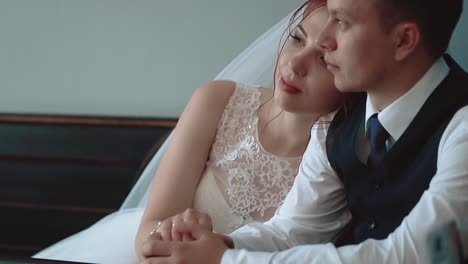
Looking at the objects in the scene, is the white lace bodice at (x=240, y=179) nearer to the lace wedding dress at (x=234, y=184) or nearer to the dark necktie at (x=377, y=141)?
the lace wedding dress at (x=234, y=184)

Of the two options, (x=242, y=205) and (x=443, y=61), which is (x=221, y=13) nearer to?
(x=242, y=205)

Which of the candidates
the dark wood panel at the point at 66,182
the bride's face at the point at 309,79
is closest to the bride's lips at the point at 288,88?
the bride's face at the point at 309,79

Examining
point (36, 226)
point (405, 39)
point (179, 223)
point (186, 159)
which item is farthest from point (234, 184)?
point (36, 226)

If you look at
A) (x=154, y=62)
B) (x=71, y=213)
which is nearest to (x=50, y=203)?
(x=71, y=213)

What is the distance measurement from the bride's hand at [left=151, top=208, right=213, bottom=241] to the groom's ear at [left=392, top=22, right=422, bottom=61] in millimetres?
410

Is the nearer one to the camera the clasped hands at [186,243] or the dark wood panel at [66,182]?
the clasped hands at [186,243]

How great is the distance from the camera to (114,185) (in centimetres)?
222

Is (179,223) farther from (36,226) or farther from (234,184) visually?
(36,226)

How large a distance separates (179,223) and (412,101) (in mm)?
416

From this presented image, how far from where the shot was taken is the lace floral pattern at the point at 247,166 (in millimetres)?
1608

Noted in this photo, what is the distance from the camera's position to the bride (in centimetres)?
155

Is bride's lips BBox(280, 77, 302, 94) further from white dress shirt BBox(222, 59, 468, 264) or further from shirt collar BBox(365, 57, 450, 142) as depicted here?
shirt collar BBox(365, 57, 450, 142)

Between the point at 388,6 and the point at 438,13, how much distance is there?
84mm

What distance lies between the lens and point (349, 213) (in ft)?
4.37
